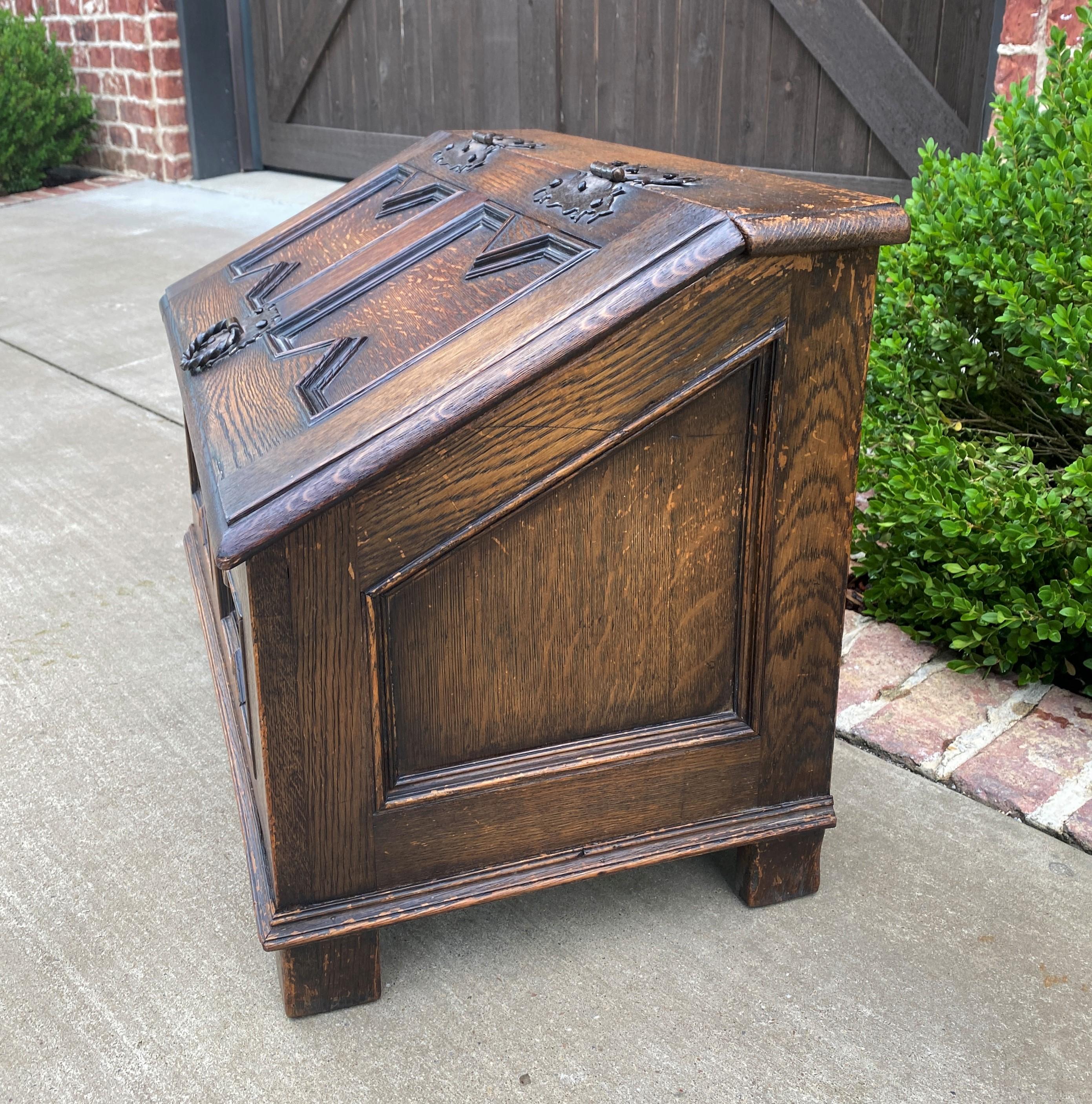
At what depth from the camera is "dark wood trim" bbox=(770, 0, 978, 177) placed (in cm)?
395

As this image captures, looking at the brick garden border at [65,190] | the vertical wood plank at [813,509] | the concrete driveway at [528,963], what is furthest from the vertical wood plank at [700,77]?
the brick garden border at [65,190]

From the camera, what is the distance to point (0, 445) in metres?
3.67

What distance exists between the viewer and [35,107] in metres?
7.22

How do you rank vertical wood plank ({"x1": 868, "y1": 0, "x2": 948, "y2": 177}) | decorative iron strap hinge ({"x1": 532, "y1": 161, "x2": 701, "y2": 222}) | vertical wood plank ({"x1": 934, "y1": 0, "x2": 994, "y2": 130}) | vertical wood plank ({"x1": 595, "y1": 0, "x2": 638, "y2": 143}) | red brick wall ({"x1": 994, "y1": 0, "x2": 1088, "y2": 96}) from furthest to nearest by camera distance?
vertical wood plank ({"x1": 595, "y1": 0, "x2": 638, "y2": 143}) < vertical wood plank ({"x1": 868, "y1": 0, "x2": 948, "y2": 177}) < vertical wood plank ({"x1": 934, "y1": 0, "x2": 994, "y2": 130}) < red brick wall ({"x1": 994, "y1": 0, "x2": 1088, "y2": 96}) < decorative iron strap hinge ({"x1": 532, "y1": 161, "x2": 701, "y2": 222})

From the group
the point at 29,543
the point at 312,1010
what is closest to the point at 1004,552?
the point at 312,1010

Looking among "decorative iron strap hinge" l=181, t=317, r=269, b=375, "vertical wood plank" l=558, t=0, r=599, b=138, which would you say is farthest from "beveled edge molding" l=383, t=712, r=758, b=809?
"vertical wood plank" l=558, t=0, r=599, b=138

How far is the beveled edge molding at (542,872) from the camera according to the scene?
1.56m

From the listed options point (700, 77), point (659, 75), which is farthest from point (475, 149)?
point (659, 75)

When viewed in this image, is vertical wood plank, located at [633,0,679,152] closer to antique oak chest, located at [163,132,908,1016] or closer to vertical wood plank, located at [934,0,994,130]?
vertical wood plank, located at [934,0,994,130]

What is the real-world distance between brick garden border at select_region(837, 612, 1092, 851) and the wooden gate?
7.32ft

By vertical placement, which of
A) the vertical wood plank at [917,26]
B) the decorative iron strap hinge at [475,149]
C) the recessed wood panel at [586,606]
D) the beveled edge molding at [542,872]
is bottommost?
the beveled edge molding at [542,872]

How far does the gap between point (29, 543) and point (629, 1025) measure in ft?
7.09

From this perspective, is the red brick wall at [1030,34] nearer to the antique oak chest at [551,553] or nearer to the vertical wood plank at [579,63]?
the antique oak chest at [551,553]

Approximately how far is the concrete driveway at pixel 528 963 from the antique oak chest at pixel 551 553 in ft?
0.34
